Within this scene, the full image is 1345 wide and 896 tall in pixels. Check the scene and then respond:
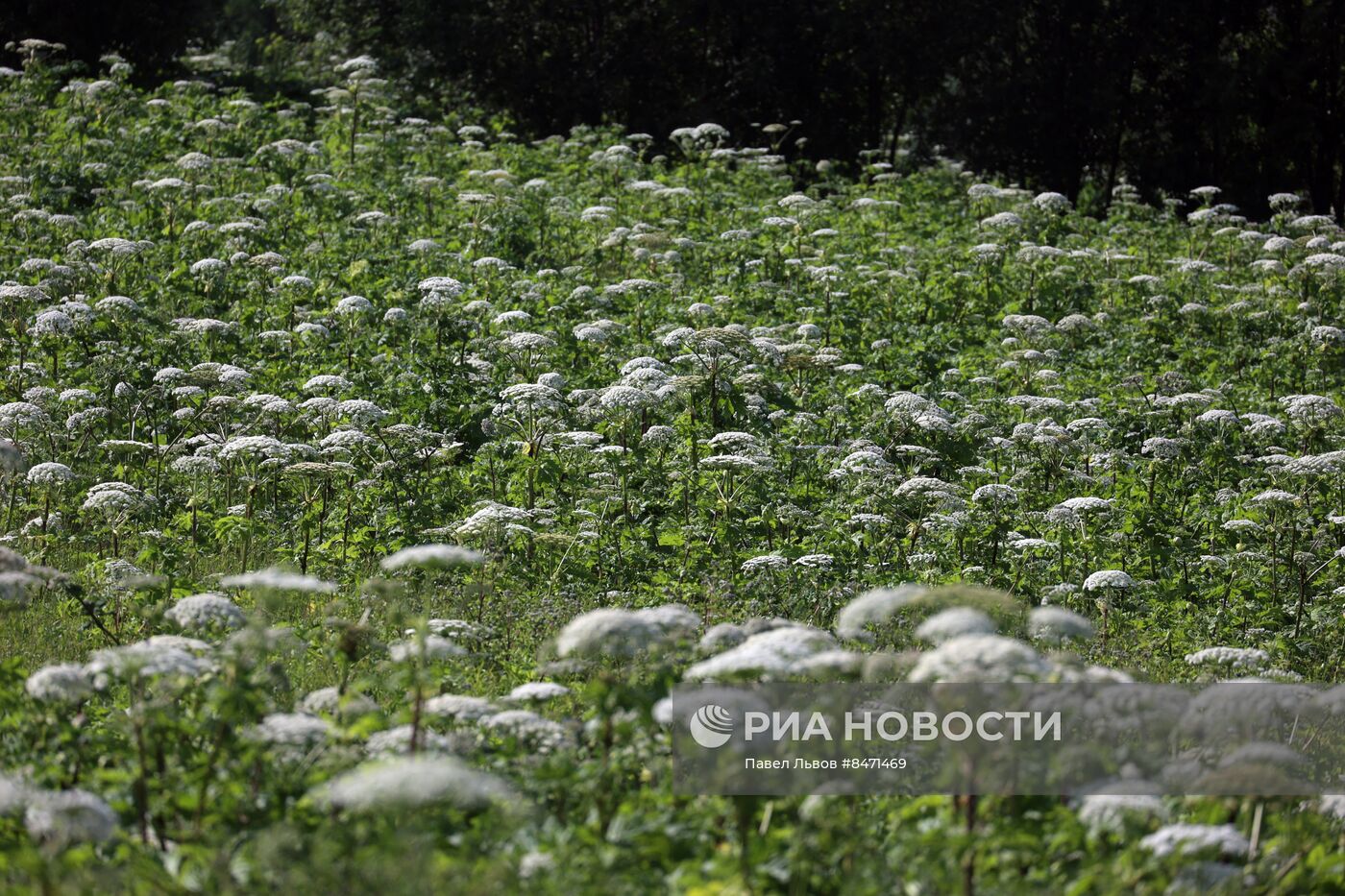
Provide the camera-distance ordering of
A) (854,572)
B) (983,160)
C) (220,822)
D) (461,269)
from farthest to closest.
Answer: (983,160), (461,269), (854,572), (220,822)

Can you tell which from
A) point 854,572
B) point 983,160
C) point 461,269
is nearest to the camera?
point 854,572

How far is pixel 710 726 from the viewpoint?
15.4ft

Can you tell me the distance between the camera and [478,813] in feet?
15.3

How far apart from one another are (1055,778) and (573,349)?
807 cm

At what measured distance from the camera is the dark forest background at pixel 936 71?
23.1 meters

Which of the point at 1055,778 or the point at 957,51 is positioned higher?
the point at 957,51

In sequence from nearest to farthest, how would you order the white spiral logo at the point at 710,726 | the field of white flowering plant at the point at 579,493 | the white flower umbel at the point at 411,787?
the white flower umbel at the point at 411,787 < the field of white flowering plant at the point at 579,493 < the white spiral logo at the point at 710,726

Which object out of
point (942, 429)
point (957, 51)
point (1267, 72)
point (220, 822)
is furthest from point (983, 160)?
point (220, 822)

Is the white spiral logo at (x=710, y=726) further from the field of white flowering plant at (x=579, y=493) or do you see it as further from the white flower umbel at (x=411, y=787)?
the white flower umbel at (x=411, y=787)

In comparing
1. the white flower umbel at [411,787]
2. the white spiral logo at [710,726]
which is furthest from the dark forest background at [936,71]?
the white flower umbel at [411,787]

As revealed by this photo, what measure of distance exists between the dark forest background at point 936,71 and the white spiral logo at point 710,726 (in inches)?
766

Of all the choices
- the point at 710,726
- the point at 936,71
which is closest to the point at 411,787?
the point at 710,726

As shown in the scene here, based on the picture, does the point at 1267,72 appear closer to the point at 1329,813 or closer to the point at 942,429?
the point at 942,429

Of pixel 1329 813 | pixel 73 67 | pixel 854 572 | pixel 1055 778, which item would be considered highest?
pixel 73 67
